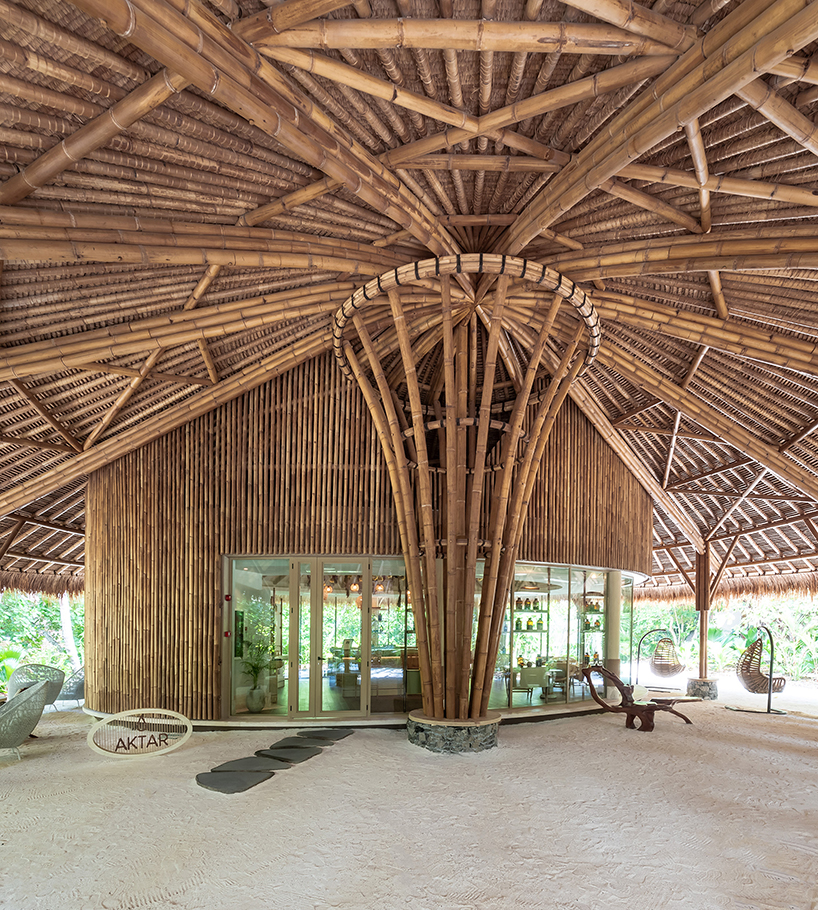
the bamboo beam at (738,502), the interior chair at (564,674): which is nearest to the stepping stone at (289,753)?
the interior chair at (564,674)

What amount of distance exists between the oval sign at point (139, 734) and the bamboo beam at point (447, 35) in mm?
6524

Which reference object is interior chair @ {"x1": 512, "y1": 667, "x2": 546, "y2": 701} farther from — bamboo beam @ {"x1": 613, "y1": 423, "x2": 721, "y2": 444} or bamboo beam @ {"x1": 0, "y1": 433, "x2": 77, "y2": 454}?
bamboo beam @ {"x1": 0, "y1": 433, "x2": 77, "y2": 454}

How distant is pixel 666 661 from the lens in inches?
609

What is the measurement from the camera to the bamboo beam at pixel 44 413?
26.4 ft

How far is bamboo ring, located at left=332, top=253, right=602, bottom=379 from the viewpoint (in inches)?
286

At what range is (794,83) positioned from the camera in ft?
15.6

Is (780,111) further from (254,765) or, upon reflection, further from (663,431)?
(663,431)

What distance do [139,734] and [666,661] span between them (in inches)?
447

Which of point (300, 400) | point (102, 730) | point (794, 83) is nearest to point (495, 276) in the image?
point (300, 400)

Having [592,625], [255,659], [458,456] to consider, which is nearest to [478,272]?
[458,456]

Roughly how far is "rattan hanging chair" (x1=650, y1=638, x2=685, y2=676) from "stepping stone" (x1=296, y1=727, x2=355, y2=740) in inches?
342

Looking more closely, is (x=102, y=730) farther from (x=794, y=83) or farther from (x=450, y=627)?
(x=794, y=83)

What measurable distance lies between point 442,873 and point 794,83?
19.1ft

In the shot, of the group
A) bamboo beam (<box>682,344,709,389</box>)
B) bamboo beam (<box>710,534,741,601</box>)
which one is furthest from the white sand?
bamboo beam (<box>710,534,741,601</box>)
